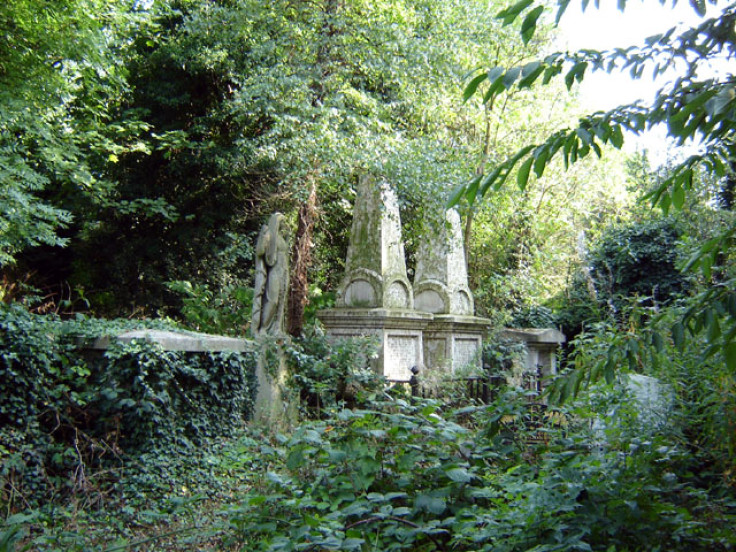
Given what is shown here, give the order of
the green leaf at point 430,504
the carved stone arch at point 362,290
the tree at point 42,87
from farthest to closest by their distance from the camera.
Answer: the carved stone arch at point 362,290 → the tree at point 42,87 → the green leaf at point 430,504

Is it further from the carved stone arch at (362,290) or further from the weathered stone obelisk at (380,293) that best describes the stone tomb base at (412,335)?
the carved stone arch at (362,290)

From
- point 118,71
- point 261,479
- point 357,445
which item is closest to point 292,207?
point 118,71

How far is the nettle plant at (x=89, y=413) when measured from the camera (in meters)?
6.00

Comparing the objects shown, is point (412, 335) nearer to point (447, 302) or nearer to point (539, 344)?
point (447, 302)

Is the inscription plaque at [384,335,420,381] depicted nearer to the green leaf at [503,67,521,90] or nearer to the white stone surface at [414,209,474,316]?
the white stone surface at [414,209,474,316]

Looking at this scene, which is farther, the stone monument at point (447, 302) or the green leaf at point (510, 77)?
the stone monument at point (447, 302)

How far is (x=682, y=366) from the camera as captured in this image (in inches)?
196

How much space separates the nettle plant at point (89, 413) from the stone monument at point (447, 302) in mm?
5060

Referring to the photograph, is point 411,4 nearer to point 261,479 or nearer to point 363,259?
point 363,259

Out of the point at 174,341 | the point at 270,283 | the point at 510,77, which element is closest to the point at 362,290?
the point at 270,283

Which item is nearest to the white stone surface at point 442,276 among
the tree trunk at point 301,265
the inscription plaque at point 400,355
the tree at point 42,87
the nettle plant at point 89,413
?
the inscription plaque at point 400,355

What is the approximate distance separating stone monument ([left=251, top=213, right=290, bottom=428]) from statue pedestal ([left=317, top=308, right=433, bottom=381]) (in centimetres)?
162

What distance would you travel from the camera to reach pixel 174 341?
712 cm

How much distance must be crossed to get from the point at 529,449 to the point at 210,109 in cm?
1231
